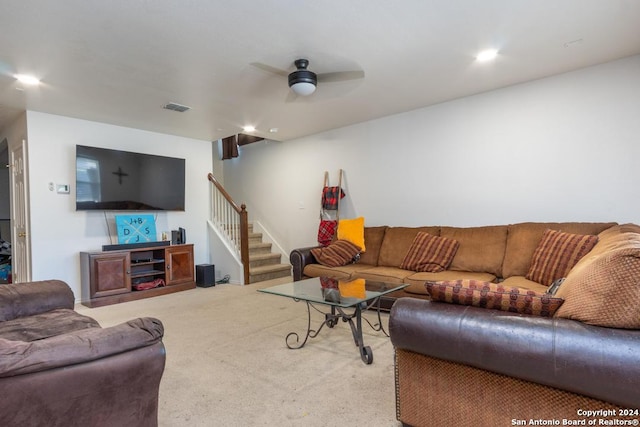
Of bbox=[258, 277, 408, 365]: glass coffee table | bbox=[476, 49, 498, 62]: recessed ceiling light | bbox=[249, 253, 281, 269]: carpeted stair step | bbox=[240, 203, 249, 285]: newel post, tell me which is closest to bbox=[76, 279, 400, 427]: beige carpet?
bbox=[258, 277, 408, 365]: glass coffee table

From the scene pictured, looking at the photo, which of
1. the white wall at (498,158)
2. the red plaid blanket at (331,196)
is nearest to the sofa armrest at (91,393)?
the white wall at (498,158)

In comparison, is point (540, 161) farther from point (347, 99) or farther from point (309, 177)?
point (309, 177)

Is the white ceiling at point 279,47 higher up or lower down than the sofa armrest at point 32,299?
higher up

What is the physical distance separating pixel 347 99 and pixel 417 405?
10.6 ft

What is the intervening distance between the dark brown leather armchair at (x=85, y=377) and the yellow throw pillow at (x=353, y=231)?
10.9 feet

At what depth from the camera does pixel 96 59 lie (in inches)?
110

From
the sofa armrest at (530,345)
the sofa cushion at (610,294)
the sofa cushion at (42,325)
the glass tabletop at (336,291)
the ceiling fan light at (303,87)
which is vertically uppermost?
the ceiling fan light at (303,87)

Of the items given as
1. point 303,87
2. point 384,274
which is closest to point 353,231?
point 384,274

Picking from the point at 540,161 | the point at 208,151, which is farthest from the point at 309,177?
the point at 540,161

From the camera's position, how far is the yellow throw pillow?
4387mm

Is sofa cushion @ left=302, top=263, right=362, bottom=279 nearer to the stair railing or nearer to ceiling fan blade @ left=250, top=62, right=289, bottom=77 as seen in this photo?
the stair railing

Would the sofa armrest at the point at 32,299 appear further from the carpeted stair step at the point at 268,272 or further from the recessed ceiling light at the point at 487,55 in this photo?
the recessed ceiling light at the point at 487,55

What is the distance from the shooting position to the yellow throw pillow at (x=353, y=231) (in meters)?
4.39

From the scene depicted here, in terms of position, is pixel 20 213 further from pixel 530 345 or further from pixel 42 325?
pixel 530 345
